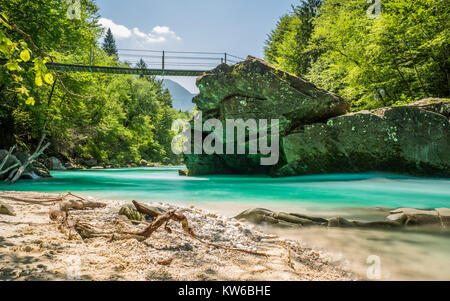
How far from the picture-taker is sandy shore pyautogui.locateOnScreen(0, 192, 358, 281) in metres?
1.66

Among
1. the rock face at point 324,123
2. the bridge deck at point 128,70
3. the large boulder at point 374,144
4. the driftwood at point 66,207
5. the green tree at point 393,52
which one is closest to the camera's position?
the driftwood at point 66,207

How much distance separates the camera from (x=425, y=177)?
1023 cm

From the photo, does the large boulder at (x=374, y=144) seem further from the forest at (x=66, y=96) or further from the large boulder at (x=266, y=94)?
the forest at (x=66, y=96)

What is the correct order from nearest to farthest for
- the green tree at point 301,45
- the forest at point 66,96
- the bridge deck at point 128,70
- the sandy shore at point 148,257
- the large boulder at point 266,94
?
the sandy shore at point 148,257 → the forest at point 66,96 → the large boulder at point 266,94 → the bridge deck at point 128,70 → the green tree at point 301,45

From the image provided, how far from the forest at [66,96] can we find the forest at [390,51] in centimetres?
1440

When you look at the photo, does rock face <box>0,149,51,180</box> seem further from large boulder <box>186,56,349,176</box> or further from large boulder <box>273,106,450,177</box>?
large boulder <box>273,106,450,177</box>

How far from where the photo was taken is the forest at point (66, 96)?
3.15 m

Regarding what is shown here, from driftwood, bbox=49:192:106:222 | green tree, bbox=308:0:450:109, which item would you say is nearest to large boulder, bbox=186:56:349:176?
green tree, bbox=308:0:450:109

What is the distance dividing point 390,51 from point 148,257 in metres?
15.8

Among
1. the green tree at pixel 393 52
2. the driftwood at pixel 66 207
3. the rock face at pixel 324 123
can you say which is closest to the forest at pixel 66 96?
the driftwood at pixel 66 207

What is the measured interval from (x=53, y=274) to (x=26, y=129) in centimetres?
1729

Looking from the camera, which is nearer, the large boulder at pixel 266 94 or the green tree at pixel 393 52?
the large boulder at pixel 266 94

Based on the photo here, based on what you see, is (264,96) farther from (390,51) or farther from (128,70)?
(128,70)

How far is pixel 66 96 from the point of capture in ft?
48.2
